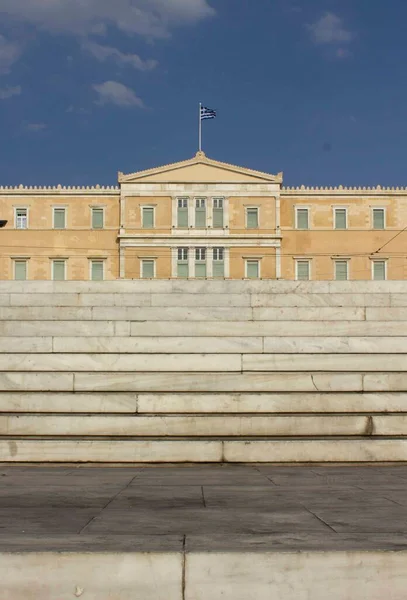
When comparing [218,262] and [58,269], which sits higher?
[218,262]

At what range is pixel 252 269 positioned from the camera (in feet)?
143

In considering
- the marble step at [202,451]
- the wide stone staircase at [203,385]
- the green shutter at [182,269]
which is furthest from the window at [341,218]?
the marble step at [202,451]

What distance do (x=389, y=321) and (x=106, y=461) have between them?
6.53m

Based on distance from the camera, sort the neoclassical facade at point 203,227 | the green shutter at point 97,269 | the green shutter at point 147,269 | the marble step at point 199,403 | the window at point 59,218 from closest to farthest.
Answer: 1. the marble step at point 199,403
2. the green shutter at point 147,269
3. the neoclassical facade at point 203,227
4. the green shutter at point 97,269
5. the window at point 59,218

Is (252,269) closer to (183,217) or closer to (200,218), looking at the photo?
(200,218)

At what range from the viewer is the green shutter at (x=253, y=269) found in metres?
43.4

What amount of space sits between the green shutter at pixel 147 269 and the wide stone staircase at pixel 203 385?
31400mm

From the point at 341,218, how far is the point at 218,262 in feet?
33.3

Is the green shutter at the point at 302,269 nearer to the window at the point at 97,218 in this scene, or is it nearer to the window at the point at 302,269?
the window at the point at 302,269

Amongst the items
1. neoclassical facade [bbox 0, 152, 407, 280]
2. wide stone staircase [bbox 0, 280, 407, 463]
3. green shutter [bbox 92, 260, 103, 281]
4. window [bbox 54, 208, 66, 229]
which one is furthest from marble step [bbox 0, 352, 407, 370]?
window [bbox 54, 208, 66, 229]

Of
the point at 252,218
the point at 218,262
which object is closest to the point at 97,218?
the point at 218,262

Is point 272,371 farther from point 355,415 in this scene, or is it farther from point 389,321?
point 389,321

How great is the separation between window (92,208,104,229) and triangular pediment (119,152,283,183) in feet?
11.9

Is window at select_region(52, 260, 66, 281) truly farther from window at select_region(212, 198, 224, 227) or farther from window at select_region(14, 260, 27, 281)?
window at select_region(212, 198, 224, 227)
